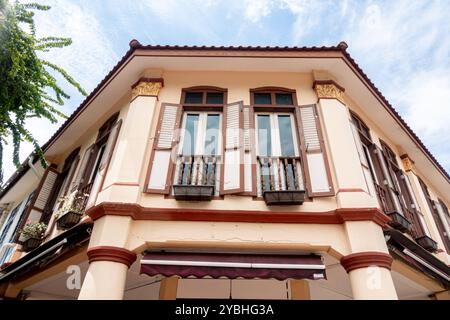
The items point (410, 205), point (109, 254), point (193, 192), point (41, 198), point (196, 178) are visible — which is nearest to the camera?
point (109, 254)

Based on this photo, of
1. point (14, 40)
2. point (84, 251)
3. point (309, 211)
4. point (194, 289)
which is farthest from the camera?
point (194, 289)

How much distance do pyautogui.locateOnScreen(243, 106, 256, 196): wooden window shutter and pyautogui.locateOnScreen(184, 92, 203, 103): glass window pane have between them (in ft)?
3.66

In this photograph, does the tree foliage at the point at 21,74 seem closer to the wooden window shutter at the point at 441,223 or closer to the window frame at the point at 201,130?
the window frame at the point at 201,130

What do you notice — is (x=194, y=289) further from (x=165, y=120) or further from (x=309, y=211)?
(x=165, y=120)

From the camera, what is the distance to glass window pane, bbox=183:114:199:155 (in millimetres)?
6441

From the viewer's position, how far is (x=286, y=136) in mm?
6617

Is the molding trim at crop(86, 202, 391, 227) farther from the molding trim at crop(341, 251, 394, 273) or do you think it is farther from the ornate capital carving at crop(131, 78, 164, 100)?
the ornate capital carving at crop(131, 78, 164, 100)

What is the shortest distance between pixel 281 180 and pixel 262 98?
7.34 ft

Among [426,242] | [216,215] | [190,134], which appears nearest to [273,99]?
[190,134]

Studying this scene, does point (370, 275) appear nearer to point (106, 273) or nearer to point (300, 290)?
point (300, 290)
